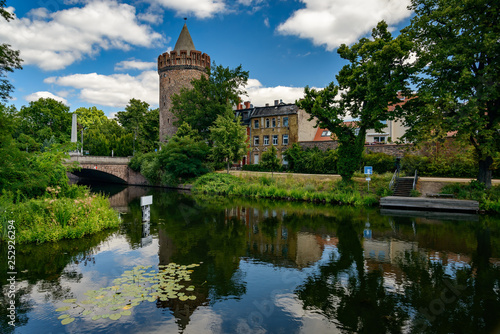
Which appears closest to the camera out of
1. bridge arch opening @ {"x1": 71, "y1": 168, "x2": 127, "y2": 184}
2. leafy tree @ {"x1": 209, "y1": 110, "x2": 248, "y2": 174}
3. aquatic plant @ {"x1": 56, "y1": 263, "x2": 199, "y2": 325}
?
aquatic plant @ {"x1": 56, "y1": 263, "x2": 199, "y2": 325}

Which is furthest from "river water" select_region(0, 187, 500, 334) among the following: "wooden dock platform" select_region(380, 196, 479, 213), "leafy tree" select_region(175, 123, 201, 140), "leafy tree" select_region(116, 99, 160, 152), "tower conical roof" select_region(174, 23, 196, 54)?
"leafy tree" select_region(116, 99, 160, 152)

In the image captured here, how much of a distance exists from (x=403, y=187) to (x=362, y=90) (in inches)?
333

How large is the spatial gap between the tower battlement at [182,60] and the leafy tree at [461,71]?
33973 mm

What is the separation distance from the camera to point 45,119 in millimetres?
55250

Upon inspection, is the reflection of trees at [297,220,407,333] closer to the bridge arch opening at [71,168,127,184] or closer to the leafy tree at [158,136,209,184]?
the leafy tree at [158,136,209,184]

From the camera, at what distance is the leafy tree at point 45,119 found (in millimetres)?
53062

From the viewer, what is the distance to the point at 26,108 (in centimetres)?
5472

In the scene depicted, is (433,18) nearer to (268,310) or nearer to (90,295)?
(268,310)

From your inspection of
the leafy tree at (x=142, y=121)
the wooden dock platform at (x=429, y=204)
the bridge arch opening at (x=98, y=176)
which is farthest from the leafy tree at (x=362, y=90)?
the leafy tree at (x=142, y=121)

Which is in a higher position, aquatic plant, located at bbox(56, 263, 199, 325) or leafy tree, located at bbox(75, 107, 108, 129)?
leafy tree, located at bbox(75, 107, 108, 129)

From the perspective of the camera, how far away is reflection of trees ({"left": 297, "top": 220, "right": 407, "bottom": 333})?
572 centimetres

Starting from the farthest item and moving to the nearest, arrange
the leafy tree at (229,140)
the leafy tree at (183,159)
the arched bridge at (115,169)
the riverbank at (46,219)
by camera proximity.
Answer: the arched bridge at (115,169), the leafy tree at (183,159), the leafy tree at (229,140), the riverbank at (46,219)

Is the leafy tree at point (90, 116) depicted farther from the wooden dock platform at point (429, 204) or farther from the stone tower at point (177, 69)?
the wooden dock platform at point (429, 204)

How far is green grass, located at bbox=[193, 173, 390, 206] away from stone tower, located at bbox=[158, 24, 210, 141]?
63.7 feet
